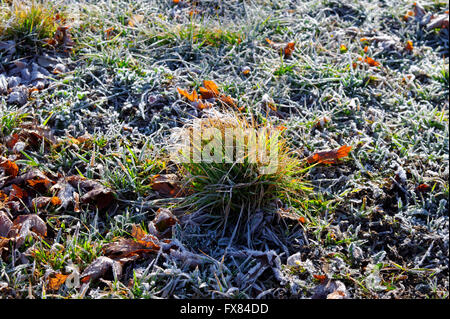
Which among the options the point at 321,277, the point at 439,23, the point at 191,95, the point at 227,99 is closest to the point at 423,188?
the point at 321,277

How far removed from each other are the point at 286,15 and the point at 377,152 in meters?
1.69

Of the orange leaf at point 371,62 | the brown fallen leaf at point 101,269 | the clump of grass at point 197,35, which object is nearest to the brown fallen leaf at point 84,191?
the brown fallen leaf at point 101,269

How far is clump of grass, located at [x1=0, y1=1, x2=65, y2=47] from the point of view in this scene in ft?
11.4

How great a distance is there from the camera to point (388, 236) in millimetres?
2557

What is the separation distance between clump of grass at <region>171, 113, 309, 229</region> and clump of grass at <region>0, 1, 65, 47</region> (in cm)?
178

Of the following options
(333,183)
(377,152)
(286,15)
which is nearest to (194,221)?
(333,183)

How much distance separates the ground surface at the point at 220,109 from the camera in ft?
7.59

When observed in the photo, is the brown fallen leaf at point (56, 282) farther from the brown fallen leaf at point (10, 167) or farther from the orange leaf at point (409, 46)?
the orange leaf at point (409, 46)

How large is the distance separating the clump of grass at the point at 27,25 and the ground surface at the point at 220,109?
9 centimetres

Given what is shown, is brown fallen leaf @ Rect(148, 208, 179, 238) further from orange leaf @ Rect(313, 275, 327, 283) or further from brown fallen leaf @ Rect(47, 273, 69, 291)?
orange leaf @ Rect(313, 275, 327, 283)

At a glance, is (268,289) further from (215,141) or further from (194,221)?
(215,141)

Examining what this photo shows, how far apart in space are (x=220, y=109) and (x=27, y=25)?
5.67ft

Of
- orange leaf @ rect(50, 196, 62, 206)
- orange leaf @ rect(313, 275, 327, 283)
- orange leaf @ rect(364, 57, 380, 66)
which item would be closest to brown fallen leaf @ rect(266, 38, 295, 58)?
orange leaf @ rect(364, 57, 380, 66)

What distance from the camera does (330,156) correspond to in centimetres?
288
